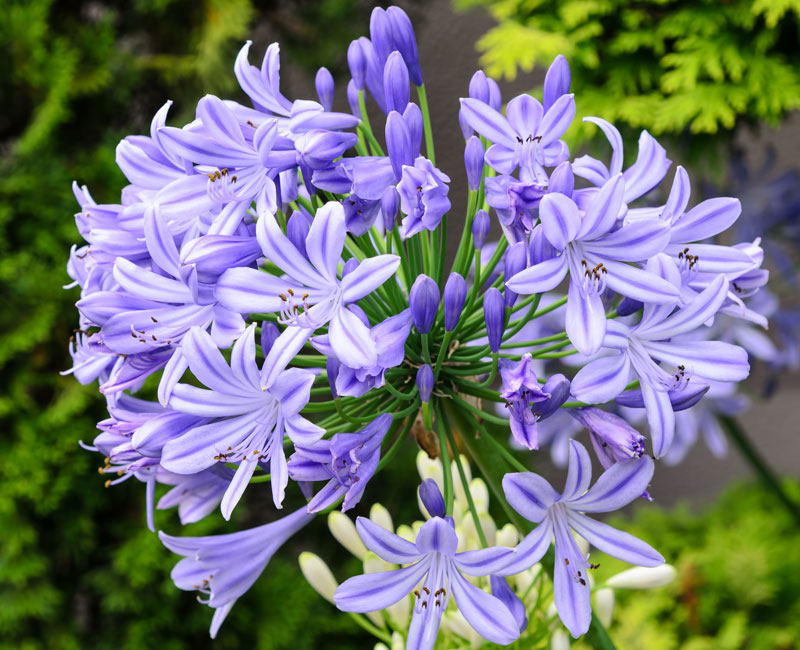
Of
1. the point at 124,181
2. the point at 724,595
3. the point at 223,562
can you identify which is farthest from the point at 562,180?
the point at 724,595

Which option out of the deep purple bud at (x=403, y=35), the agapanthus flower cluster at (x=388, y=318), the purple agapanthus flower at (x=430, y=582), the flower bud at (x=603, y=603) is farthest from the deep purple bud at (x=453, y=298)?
the flower bud at (x=603, y=603)

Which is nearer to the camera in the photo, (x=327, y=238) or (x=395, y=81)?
(x=327, y=238)

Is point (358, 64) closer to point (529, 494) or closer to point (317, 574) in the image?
point (529, 494)

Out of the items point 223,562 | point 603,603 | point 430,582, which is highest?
point 430,582

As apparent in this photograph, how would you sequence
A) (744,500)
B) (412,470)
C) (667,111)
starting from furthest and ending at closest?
(744,500) < (412,470) < (667,111)

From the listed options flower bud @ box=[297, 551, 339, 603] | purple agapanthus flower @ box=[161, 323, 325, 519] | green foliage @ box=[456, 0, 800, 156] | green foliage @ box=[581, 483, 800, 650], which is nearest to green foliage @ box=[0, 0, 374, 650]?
green foliage @ box=[456, 0, 800, 156]

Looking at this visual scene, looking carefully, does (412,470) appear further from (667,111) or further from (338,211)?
(338,211)

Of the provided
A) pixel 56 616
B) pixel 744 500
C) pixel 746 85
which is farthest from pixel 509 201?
pixel 744 500

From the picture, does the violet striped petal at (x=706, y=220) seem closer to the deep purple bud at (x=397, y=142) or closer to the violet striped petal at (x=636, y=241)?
the violet striped petal at (x=636, y=241)
